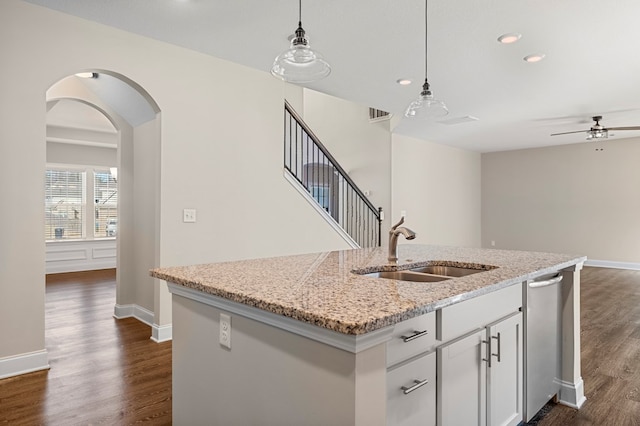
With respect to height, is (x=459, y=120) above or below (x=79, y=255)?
above

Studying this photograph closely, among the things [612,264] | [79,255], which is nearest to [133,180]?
[79,255]

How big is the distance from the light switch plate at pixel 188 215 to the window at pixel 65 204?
5.54 meters

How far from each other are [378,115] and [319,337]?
249 inches

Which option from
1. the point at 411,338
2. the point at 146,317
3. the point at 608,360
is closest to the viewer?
the point at 411,338

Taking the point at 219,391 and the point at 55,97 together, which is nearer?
the point at 219,391

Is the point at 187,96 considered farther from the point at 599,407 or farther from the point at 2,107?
the point at 599,407

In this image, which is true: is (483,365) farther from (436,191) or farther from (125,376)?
(436,191)

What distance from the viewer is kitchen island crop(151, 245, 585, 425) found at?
1068mm

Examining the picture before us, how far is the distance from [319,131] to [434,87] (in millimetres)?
3796

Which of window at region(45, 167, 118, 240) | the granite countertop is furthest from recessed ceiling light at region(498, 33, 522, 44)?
window at region(45, 167, 118, 240)

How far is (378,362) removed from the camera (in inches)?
42.9

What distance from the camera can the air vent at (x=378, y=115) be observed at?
22.4ft

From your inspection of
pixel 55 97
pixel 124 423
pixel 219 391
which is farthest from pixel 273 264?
pixel 55 97

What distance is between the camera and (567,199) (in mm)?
8367
